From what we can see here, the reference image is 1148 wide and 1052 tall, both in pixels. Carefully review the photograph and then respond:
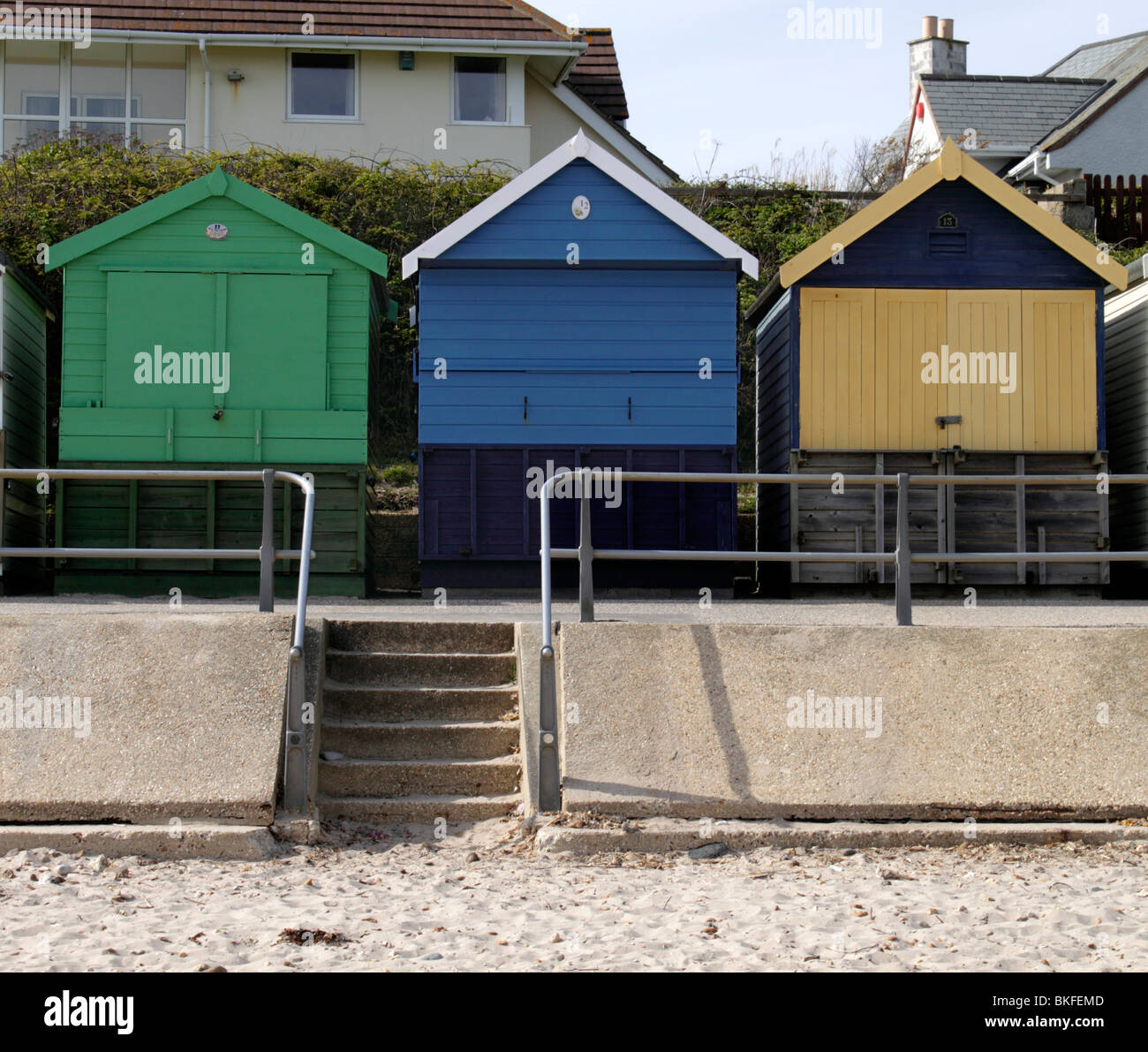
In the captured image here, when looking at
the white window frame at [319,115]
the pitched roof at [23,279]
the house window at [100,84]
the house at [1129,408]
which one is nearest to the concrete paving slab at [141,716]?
the pitched roof at [23,279]

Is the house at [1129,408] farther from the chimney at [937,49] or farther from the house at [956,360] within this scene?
the chimney at [937,49]

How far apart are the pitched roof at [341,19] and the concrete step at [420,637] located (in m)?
15.5

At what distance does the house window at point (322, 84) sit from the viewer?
2123cm

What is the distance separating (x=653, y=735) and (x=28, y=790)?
3.08 meters

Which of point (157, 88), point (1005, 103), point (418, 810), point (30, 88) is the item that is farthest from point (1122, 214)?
point (418, 810)

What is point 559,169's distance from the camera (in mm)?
12109

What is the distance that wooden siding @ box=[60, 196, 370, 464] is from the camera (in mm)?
11641

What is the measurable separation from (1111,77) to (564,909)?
28262 millimetres

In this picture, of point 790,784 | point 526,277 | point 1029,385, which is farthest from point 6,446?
point 1029,385

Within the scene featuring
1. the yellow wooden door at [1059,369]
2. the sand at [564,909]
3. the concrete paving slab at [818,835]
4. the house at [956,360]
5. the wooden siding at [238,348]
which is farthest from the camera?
the yellow wooden door at [1059,369]

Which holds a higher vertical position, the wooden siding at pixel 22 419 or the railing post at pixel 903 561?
the wooden siding at pixel 22 419

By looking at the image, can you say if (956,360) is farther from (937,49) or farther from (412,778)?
(937,49)

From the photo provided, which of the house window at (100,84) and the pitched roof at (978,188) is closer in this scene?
the pitched roof at (978,188)

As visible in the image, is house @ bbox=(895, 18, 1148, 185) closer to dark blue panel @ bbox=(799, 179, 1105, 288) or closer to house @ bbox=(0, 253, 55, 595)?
dark blue panel @ bbox=(799, 179, 1105, 288)
